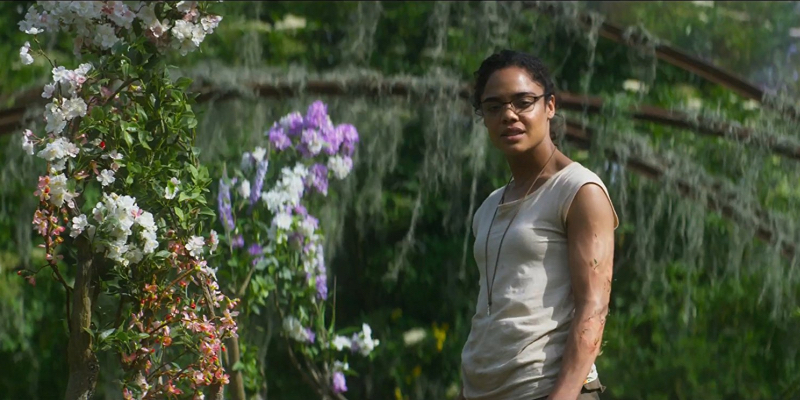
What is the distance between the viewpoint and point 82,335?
2320mm

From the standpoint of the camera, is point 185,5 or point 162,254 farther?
point 185,5

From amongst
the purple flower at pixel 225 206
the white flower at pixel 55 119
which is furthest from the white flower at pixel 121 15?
the purple flower at pixel 225 206

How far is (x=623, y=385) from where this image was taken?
5.35 metres

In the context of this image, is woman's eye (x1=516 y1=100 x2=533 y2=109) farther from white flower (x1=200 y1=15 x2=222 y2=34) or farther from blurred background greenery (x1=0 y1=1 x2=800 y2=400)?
blurred background greenery (x1=0 y1=1 x2=800 y2=400)

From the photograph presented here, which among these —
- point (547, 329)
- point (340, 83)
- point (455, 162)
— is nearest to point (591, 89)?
point (455, 162)

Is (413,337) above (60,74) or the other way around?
the other way around

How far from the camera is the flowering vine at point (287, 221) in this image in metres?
3.94

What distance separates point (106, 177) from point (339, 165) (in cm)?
190

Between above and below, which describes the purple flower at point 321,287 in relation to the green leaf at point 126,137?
below

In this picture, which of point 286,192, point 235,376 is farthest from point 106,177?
point 286,192

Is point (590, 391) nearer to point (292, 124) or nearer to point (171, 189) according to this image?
point (171, 189)

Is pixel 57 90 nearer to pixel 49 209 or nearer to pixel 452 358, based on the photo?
pixel 49 209

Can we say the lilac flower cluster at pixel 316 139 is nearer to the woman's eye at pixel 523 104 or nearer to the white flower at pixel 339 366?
the white flower at pixel 339 366

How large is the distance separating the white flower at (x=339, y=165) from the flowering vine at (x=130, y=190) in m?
1.72
